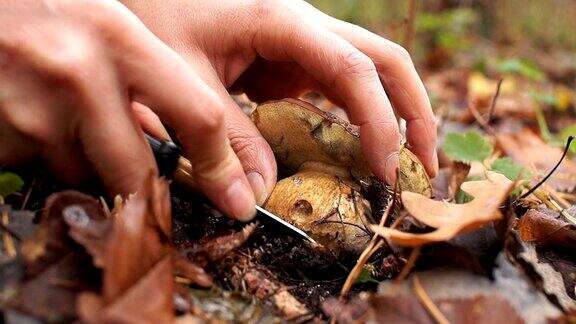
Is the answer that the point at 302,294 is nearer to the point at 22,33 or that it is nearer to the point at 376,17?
the point at 22,33

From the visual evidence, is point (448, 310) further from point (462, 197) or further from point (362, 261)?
point (462, 197)

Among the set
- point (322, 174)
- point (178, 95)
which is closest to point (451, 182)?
point (322, 174)

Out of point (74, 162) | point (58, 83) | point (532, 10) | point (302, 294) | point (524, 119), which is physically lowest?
point (532, 10)

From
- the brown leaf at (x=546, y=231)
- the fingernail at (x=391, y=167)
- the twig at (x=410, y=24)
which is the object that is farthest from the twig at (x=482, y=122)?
the fingernail at (x=391, y=167)

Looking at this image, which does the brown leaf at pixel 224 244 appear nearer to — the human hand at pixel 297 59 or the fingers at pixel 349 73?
the human hand at pixel 297 59

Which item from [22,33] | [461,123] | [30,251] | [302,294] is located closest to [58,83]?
[22,33]
